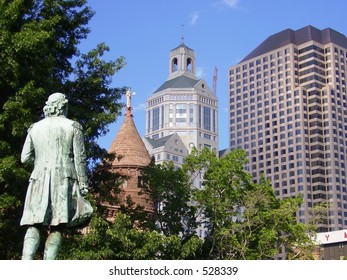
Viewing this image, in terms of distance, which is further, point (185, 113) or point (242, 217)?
point (185, 113)

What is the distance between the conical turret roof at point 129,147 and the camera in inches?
1598

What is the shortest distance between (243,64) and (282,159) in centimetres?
2540

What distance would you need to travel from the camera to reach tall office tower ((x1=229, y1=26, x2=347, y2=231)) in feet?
387

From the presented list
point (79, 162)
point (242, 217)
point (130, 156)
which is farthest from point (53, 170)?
point (130, 156)

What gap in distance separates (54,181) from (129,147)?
33661mm

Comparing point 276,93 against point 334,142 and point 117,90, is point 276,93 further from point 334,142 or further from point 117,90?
point 117,90

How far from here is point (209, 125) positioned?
504ft

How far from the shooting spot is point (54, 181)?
7934mm

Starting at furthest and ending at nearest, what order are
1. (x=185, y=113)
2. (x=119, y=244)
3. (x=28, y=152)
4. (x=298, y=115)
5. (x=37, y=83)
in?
(x=185, y=113), (x=298, y=115), (x=119, y=244), (x=37, y=83), (x=28, y=152)

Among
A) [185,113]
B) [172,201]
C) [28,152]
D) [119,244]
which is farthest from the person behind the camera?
[185,113]

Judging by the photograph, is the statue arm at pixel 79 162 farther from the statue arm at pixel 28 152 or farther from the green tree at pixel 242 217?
the green tree at pixel 242 217

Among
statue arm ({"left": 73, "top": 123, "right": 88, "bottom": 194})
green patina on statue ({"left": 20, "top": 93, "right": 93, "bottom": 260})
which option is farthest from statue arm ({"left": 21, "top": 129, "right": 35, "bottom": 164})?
statue arm ({"left": 73, "top": 123, "right": 88, "bottom": 194})

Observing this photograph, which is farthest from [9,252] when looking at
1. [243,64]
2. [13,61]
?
[243,64]

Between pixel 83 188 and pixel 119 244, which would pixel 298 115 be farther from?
pixel 83 188
